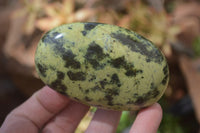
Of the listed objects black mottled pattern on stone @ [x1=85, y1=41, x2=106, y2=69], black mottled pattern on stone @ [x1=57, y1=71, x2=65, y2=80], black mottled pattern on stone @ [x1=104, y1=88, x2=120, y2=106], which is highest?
black mottled pattern on stone @ [x1=85, y1=41, x2=106, y2=69]

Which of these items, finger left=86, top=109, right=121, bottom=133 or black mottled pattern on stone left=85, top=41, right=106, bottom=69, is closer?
black mottled pattern on stone left=85, top=41, right=106, bottom=69

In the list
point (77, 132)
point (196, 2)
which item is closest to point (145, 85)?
point (77, 132)

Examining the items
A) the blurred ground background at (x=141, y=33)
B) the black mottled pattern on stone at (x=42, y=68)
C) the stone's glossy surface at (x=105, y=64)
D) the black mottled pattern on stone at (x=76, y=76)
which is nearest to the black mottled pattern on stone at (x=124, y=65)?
the stone's glossy surface at (x=105, y=64)

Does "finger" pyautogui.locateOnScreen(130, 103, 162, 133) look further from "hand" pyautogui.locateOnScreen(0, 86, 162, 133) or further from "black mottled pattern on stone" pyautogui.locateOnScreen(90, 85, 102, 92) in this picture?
"black mottled pattern on stone" pyautogui.locateOnScreen(90, 85, 102, 92)

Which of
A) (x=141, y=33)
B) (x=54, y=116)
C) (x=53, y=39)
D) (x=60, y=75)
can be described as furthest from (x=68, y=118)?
(x=141, y=33)

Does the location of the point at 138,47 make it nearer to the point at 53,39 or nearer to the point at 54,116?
the point at 53,39

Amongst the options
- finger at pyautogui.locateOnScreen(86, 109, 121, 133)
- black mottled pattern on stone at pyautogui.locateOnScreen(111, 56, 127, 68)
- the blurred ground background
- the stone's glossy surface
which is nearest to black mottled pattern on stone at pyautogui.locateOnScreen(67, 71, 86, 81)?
the stone's glossy surface
